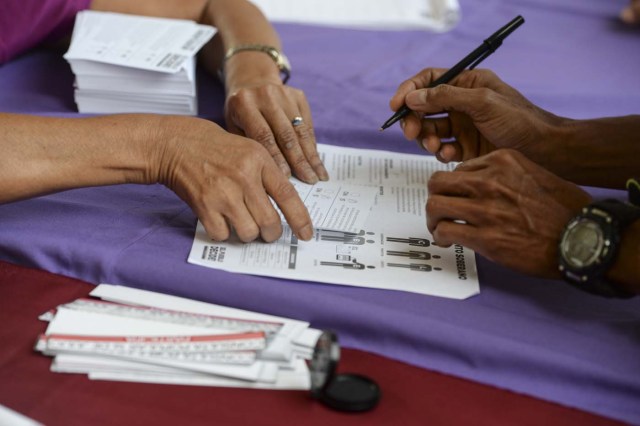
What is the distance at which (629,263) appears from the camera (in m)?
0.92

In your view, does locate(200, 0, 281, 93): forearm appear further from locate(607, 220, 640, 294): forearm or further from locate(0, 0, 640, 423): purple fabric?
locate(607, 220, 640, 294): forearm

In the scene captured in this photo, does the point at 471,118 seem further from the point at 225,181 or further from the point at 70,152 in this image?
the point at 70,152

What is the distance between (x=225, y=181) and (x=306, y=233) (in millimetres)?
128

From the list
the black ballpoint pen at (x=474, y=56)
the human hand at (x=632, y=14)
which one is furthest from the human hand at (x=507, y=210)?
the human hand at (x=632, y=14)

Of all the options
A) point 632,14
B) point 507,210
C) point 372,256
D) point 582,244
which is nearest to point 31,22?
point 372,256

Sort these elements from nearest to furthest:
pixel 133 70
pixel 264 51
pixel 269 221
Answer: pixel 269 221, pixel 133 70, pixel 264 51

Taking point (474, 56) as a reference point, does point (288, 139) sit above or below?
below

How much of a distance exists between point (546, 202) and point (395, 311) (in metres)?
0.25

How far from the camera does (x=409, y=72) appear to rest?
173 centimetres

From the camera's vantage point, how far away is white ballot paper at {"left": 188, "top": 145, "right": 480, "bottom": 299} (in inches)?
39.3

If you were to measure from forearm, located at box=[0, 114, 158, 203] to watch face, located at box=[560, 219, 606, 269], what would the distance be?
56cm

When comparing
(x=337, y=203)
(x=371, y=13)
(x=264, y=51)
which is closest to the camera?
(x=337, y=203)

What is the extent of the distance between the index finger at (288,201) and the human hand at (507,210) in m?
0.16

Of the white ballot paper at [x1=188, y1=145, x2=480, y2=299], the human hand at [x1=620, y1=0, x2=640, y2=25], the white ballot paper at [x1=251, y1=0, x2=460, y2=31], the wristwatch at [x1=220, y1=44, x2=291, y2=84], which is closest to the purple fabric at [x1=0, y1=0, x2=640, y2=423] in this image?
the white ballot paper at [x1=188, y1=145, x2=480, y2=299]
